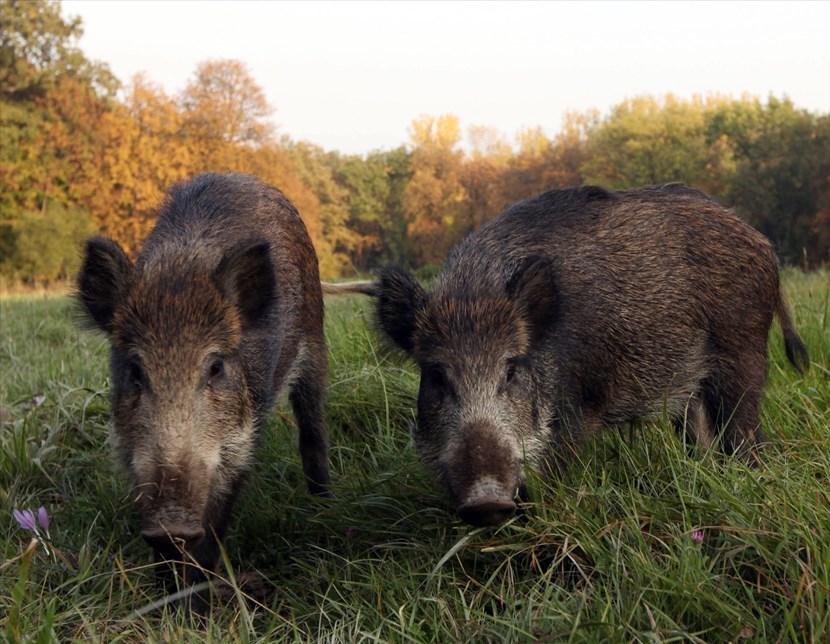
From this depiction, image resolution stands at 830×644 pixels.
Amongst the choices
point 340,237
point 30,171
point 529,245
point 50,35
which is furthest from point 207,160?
point 529,245

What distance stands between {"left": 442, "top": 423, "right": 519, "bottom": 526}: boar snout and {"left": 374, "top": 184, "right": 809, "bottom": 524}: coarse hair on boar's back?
17 millimetres

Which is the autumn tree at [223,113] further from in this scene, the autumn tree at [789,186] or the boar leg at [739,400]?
the boar leg at [739,400]

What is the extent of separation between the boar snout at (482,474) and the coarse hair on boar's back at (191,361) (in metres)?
0.85

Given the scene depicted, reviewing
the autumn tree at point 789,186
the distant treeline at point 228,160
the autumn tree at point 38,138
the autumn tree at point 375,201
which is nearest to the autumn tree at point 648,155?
the distant treeline at point 228,160

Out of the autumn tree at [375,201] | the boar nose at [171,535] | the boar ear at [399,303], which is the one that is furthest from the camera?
the autumn tree at [375,201]

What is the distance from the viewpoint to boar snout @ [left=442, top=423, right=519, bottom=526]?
2861 millimetres

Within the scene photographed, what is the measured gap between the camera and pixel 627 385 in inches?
154

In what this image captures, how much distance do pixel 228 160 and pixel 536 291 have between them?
29506 mm

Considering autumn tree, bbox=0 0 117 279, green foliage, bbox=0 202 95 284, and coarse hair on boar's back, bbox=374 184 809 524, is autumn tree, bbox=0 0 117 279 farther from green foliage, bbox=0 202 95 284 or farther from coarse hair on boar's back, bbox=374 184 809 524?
coarse hair on boar's back, bbox=374 184 809 524

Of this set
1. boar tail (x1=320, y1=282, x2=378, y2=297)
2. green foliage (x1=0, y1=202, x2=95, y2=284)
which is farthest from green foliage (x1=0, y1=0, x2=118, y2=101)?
boar tail (x1=320, y1=282, x2=378, y2=297)

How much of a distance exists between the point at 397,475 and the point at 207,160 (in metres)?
29.6

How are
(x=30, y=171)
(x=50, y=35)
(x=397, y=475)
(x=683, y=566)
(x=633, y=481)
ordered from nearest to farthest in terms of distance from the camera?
(x=683, y=566) → (x=633, y=481) → (x=397, y=475) → (x=30, y=171) → (x=50, y=35)

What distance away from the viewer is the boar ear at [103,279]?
3.46m

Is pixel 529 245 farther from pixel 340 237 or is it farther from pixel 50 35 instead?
pixel 340 237
